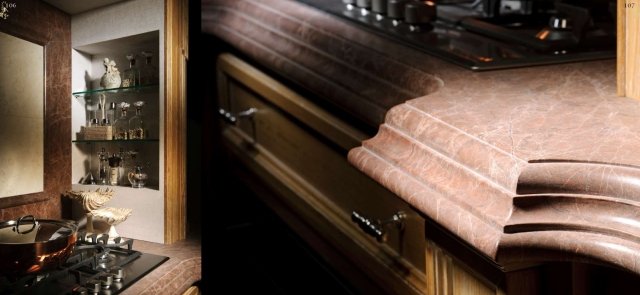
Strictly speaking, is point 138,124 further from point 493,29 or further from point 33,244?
point 493,29

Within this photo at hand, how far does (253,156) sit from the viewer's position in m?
1.59

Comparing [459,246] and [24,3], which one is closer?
[24,3]

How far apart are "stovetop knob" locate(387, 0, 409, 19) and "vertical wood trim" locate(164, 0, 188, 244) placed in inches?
31.1

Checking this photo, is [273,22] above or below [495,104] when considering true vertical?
above

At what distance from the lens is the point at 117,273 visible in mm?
616

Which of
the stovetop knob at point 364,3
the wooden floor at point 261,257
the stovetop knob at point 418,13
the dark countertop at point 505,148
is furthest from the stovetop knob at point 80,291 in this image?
the stovetop knob at point 364,3

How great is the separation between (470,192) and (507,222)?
0.26 feet

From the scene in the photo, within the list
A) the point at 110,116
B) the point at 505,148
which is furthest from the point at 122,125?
the point at 505,148

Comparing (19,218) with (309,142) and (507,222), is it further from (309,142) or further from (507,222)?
(309,142)

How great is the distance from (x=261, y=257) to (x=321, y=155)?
0.53 meters

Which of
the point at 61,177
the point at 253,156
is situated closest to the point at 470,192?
the point at 61,177

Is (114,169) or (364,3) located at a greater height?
(364,3)

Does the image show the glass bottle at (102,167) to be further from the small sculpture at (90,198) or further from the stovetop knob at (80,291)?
the stovetop knob at (80,291)

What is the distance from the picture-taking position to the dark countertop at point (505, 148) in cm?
50
